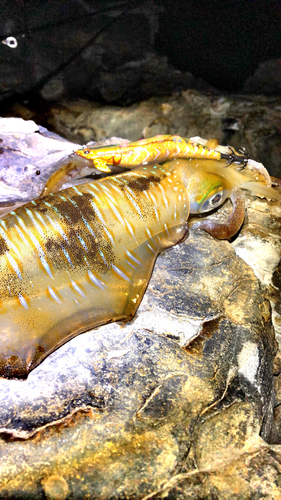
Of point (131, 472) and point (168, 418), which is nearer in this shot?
point (131, 472)

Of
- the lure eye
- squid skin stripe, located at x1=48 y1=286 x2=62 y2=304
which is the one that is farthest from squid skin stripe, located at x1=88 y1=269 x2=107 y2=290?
the lure eye

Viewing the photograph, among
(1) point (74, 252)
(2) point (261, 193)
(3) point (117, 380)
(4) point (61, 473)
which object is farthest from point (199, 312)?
(2) point (261, 193)

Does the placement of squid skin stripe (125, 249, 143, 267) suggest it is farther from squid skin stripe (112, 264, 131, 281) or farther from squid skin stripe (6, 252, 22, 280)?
squid skin stripe (6, 252, 22, 280)

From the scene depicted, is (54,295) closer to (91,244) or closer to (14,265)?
(14,265)

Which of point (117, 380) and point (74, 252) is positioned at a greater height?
point (74, 252)

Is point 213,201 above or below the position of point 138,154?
below

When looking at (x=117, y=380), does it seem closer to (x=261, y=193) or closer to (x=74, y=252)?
(x=74, y=252)

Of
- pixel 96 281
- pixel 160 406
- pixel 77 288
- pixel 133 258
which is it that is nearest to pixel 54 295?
pixel 77 288
